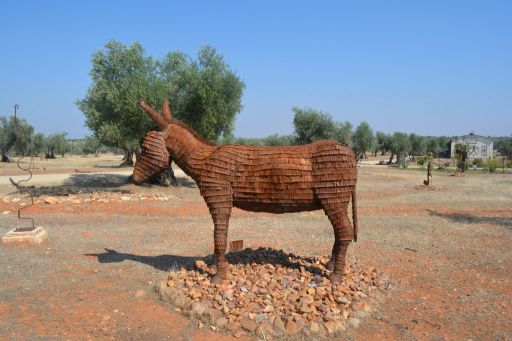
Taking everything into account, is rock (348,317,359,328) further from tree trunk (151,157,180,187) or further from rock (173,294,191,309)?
tree trunk (151,157,180,187)

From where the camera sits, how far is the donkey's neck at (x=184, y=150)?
18.1 feet

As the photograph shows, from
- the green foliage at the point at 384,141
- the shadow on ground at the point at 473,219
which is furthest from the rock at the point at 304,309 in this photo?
the green foliage at the point at 384,141

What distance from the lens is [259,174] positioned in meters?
5.36

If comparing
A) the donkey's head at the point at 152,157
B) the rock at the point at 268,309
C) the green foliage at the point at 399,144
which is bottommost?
the rock at the point at 268,309

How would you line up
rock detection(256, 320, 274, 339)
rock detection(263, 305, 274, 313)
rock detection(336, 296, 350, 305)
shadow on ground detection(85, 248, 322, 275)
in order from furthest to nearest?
shadow on ground detection(85, 248, 322, 275) → rock detection(336, 296, 350, 305) → rock detection(263, 305, 274, 313) → rock detection(256, 320, 274, 339)

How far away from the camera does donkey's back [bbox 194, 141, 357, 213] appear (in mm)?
5195

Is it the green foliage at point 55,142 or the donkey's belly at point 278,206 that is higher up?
the green foliage at point 55,142

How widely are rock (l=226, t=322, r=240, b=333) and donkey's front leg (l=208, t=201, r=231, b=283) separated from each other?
1.01m

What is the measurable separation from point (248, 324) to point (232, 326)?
0.66ft

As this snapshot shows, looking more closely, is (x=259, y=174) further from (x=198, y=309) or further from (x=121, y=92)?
(x=121, y=92)

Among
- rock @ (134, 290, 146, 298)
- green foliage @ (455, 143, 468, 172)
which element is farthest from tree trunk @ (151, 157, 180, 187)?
green foliage @ (455, 143, 468, 172)

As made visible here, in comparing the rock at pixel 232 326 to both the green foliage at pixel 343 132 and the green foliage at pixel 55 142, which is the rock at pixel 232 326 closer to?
the green foliage at pixel 343 132

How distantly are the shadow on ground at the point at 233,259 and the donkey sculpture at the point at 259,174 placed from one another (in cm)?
100

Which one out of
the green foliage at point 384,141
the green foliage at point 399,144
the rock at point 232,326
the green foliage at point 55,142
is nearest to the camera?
the rock at point 232,326
